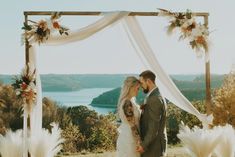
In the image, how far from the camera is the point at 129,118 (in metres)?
5.28

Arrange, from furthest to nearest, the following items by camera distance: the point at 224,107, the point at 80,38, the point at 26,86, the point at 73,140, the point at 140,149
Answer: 1. the point at 73,140
2. the point at 224,107
3. the point at 80,38
4. the point at 26,86
5. the point at 140,149

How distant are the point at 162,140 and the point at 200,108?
24.8ft

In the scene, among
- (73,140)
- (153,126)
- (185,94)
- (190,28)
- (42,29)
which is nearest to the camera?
(153,126)

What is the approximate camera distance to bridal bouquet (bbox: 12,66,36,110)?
6.04 m

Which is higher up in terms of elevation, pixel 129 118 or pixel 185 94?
pixel 185 94

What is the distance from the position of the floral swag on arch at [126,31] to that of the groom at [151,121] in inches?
31.5

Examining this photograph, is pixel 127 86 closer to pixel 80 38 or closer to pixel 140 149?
pixel 140 149

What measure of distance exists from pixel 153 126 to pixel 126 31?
164cm

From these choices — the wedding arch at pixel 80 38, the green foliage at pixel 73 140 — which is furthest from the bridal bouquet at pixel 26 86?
the green foliage at pixel 73 140

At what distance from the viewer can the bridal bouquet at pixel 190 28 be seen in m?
6.51

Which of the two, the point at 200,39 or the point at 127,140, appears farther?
the point at 200,39

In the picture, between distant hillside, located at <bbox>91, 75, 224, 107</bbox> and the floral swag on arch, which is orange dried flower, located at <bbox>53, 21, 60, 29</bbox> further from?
distant hillside, located at <bbox>91, 75, 224, 107</bbox>

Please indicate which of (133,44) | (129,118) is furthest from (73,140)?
(129,118)

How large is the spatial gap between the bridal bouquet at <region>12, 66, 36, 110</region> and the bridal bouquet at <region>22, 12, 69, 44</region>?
0.38 metres
